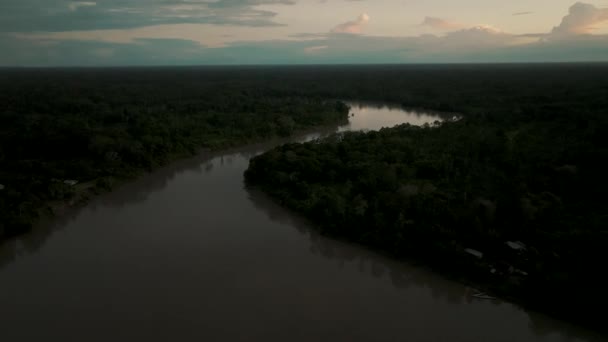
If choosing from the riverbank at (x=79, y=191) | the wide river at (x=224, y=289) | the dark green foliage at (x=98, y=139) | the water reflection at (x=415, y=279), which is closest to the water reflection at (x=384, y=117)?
the dark green foliage at (x=98, y=139)

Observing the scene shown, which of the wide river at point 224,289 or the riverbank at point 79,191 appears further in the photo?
the riverbank at point 79,191

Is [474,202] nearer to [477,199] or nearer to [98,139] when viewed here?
[477,199]

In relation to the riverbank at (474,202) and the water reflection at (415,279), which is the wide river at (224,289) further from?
the riverbank at (474,202)

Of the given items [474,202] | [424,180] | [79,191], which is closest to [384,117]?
[424,180]

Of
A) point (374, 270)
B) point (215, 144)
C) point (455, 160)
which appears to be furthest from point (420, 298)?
point (215, 144)

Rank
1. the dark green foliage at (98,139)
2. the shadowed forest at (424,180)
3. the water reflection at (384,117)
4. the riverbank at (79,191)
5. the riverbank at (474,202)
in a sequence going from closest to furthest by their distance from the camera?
1. the riverbank at (474,202)
2. the shadowed forest at (424,180)
3. the riverbank at (79,191)
4. the dark green foliage at (98,139)
5. the water reflection at (384,117)

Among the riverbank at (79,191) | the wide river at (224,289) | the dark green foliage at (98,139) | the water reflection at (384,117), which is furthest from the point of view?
the water reflection at (384,117)
